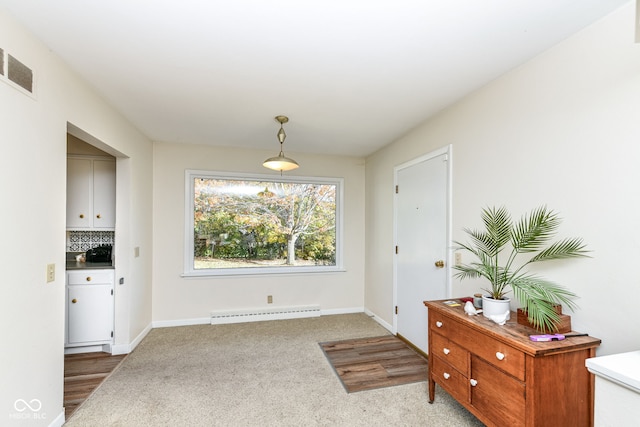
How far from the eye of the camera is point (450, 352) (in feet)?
6.50

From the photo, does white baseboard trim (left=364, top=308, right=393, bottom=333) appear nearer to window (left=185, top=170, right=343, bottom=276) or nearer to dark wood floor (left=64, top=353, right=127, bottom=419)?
window (left=185, top=170, right=343, bottom=276)

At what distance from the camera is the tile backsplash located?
11.5ft

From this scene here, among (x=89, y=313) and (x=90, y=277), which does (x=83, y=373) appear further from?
(x=90, y=277)

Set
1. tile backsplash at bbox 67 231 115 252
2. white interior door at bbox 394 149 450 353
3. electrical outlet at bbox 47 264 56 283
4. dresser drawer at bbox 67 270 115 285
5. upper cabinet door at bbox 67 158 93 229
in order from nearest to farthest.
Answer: electrical outlet at bbox 47 264 56 283
white interior door at bbox 394 149 450 353
dresser drawer at bbox 67 270 115 285
upper cabinet door at bbox 67 158 93 229
tile backsplash at bbox 67 231 115 252

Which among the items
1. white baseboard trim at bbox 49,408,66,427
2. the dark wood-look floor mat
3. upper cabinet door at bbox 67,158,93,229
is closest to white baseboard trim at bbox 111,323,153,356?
white baseboard trim at bbox 49,408,66,427

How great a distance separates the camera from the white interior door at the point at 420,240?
2.77 meters

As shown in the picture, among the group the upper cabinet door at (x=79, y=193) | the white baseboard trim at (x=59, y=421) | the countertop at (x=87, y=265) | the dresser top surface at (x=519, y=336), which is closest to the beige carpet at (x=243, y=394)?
the white baseboard trim at (x=59, y=421)

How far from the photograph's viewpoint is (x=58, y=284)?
6.33 ft

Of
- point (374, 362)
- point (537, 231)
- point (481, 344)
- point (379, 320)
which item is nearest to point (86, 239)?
point (374, 362)

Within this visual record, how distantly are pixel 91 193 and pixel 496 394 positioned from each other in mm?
4122

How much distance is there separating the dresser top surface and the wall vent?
2.86 meters

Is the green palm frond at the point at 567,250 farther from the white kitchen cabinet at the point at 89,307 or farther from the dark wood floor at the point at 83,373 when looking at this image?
the white kitchen cabinet at the point at 89,307

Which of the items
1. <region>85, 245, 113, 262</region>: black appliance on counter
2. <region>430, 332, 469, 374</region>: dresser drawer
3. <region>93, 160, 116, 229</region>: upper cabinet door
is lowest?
<region>430, 332, 469, 374</region>: dresser drawer

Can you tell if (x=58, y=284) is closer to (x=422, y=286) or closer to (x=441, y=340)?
(x=441, y=340)
